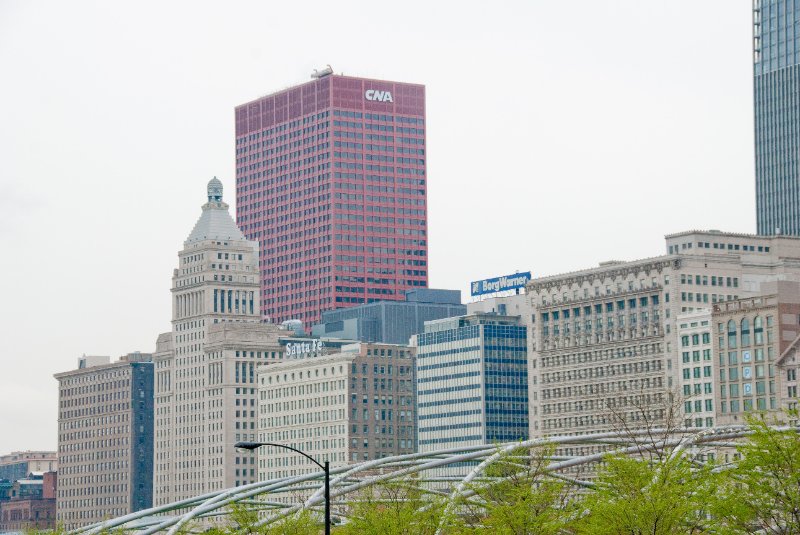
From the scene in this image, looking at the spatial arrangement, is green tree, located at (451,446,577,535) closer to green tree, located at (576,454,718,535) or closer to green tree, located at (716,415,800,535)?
green tree, located at (576,454,718,535)

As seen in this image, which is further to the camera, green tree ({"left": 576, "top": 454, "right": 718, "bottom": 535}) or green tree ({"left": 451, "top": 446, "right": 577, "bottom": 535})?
green tree ({"left": 451, "top": 446, "right": 577, "bottom": 535})

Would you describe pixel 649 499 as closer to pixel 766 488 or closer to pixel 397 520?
pixel 766 488

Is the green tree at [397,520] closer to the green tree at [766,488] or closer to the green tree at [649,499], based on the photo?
the green tree at [649,499]

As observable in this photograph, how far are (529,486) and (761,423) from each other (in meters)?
17.4

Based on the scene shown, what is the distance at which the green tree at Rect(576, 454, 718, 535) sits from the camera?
90125 mm

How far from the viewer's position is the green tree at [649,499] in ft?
296

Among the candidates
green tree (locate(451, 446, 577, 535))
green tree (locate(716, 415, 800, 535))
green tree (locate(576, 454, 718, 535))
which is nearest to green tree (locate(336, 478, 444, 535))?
green tree (locate(451, 446, 577, 535))

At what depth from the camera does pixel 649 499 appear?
91375 millimetres

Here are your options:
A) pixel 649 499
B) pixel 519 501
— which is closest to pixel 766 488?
pixel 649 499

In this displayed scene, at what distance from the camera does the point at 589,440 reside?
11306 centimetres

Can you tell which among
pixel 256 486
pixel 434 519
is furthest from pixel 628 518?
pixel 256 486

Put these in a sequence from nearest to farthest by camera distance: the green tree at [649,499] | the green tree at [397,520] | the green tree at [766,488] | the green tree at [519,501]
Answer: the green tree at [766,488], the green tree at [649,499], the green tree at [519,501], the green tree at [397,520]

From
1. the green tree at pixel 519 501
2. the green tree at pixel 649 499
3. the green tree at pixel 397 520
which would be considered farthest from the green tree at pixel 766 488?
the green tree at pixel 397 520

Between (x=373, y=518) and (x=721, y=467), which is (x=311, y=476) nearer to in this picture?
(x=373, y=518)
